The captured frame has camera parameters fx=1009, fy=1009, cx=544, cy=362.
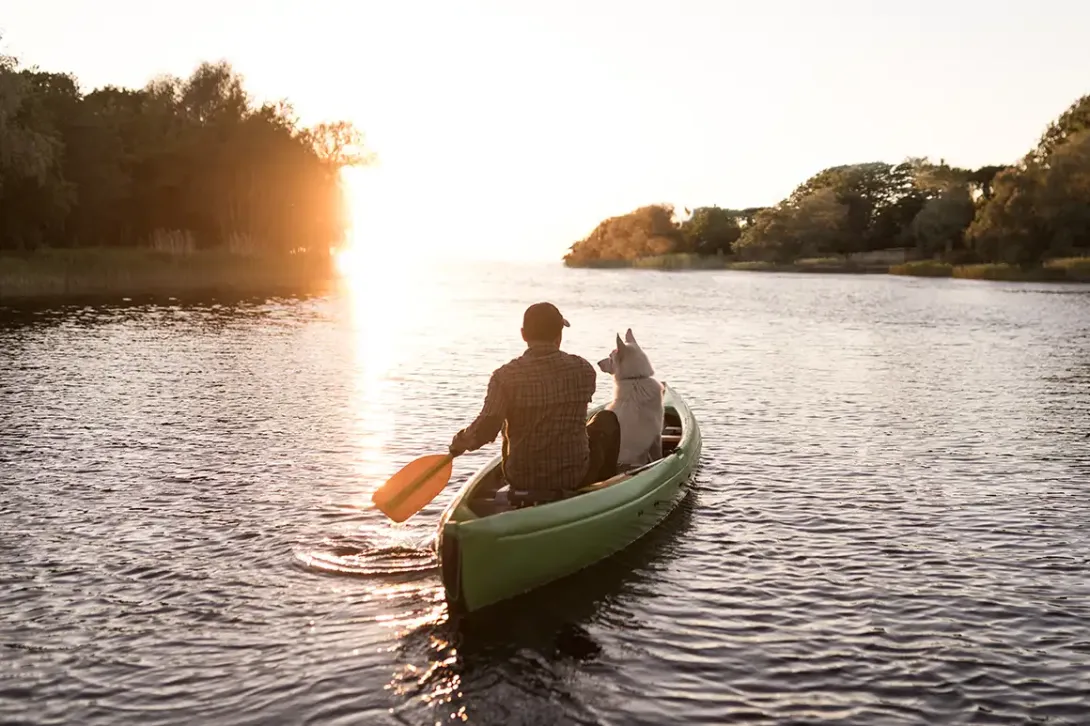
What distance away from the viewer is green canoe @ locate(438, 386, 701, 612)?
7.79 meters

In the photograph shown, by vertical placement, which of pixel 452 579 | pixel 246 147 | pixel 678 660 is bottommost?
pixel 678 660

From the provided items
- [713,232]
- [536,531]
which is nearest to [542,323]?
[536,531]

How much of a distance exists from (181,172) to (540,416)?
67.1 m

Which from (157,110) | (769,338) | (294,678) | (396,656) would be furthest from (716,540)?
(157,110)

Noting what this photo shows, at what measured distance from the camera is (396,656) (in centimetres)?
732

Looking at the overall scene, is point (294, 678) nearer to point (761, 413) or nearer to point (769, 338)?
point (761, 413)

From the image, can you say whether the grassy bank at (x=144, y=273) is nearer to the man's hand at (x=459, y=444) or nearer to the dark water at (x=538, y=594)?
the dark water at (x=538, y=594)

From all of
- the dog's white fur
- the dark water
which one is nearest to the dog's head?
the dog's white fur

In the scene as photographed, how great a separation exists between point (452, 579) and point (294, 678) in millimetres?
1413

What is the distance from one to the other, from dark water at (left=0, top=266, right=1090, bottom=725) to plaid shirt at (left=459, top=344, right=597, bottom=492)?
1.04 m

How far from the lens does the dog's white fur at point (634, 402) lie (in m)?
11.0

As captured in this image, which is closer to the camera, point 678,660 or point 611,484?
point 678,660

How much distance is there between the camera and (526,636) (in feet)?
25.8

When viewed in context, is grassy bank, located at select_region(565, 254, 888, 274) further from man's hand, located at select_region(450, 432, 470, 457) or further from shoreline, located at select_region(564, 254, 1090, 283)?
man's hand, located at select_region(450, 432, 470, 457)
